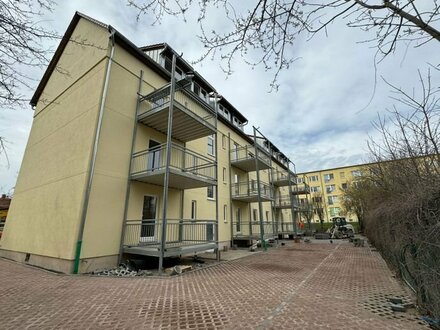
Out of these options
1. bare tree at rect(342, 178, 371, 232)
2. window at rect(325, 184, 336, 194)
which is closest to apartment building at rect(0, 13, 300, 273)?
bare tree at rect(342, 178, 371, 232)

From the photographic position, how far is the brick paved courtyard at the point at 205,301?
4.13m

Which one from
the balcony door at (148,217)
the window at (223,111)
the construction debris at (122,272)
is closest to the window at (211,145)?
the window at (223,111)

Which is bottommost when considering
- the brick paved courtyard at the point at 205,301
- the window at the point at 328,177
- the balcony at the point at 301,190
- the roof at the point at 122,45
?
the brick paved courtyard at the point at 205,301

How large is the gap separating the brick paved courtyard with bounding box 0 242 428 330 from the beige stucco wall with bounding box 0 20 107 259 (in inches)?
80.0

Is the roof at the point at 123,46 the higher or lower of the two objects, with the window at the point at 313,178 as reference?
lower

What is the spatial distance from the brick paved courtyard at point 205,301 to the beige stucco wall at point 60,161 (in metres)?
2.03

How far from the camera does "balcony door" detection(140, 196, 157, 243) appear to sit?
10.5m

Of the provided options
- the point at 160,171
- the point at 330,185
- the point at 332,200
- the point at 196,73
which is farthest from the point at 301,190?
the point at 330,185

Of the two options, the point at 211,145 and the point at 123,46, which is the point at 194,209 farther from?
the point at 123,46

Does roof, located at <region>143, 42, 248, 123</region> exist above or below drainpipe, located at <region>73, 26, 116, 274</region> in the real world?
above

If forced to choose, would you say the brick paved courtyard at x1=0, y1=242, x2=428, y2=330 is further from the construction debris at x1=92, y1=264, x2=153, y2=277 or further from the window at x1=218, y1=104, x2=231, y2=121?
the window at x1=218, y1=104, x2=231, y2=121

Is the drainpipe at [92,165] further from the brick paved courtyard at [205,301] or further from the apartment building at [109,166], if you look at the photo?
the brick paved courtyard at [205,301]

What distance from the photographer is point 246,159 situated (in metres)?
18.3

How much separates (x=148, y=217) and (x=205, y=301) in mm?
6498
